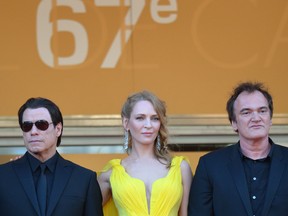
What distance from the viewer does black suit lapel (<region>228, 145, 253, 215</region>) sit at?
4.11m

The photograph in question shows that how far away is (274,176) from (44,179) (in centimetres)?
118

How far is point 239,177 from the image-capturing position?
4195mm

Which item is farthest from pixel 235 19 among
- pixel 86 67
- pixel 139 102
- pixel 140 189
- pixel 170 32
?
pixel 140 189

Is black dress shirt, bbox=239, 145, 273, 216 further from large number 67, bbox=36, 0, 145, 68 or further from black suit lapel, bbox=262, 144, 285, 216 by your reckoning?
large number 67, bbox=36, 0, 145, 68

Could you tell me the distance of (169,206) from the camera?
442cm

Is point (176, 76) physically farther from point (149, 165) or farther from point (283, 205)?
point (283, 205)

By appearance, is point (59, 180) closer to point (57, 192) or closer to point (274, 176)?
point (57, 192)

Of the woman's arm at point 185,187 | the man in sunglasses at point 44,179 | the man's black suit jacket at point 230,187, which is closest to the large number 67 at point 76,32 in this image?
the woman's arm at point 185,187

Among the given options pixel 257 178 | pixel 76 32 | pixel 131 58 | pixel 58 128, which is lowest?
pixel 257 178

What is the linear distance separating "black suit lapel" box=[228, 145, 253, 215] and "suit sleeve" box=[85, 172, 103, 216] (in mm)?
716

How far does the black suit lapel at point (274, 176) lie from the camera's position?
13.4ft

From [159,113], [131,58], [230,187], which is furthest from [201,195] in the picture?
[131,58]

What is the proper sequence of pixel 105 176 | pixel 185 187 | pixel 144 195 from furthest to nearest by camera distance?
pixel 105 176 < pixel 185 187 < pixel 144 195

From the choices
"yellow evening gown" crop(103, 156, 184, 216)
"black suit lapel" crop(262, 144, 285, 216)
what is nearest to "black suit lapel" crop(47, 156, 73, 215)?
"yellow evening gown" crop(103, 156, 184, 216)
